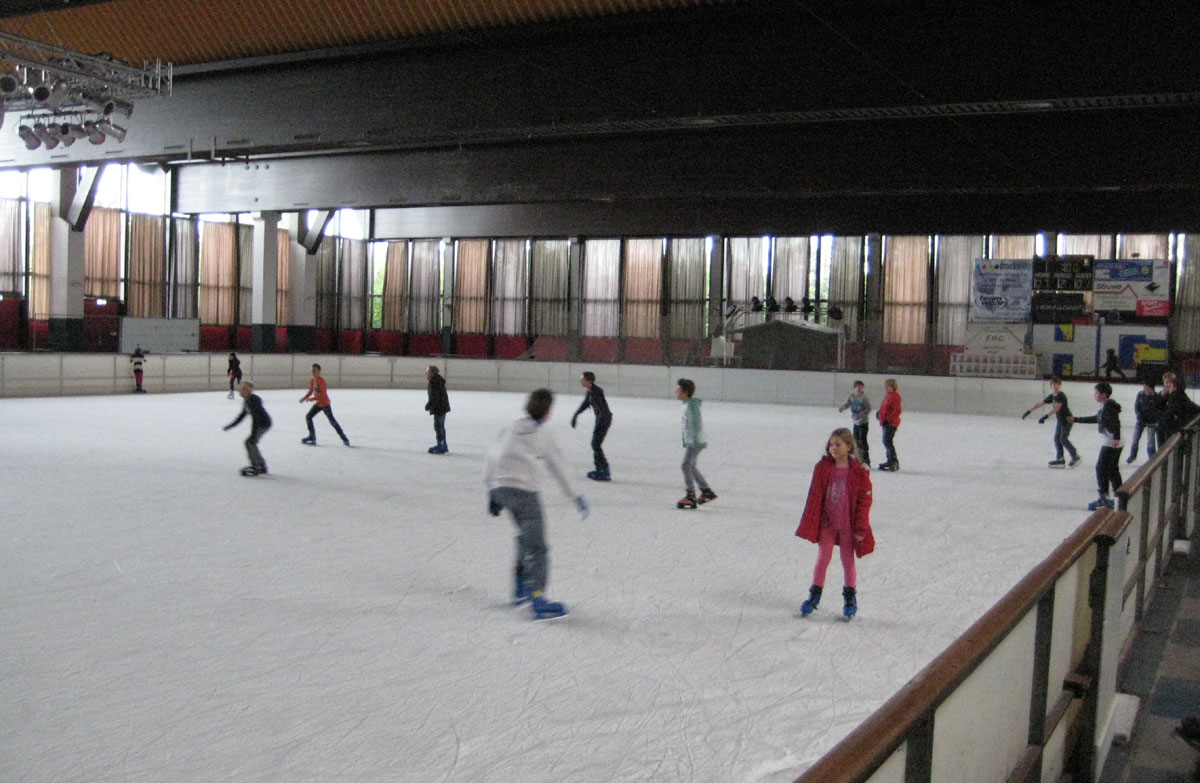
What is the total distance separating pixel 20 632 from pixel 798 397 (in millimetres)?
27217

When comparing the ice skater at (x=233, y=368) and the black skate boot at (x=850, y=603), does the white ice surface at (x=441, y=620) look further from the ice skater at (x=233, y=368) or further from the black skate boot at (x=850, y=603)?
the ice skater at (x=233, y=368)

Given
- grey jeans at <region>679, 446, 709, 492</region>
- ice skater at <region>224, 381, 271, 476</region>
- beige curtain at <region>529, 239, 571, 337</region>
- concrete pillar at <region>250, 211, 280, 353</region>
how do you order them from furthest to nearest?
beige curtain at <region>529, 239, 571, 337</region>, concrete pillar at <region>250, 211, 280, 353</region>, ice skater at <region>224, 381, 271, 476</region>, grey jeans at <region>679, 446, 709, 492</region>

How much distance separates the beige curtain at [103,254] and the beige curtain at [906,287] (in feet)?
91.5

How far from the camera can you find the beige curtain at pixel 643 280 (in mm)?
39969

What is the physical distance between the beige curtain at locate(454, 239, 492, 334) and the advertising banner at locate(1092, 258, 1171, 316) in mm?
23896

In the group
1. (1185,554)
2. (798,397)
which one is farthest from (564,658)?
(798,397)

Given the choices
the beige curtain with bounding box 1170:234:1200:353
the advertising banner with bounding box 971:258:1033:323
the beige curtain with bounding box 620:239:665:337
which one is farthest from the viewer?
the beige curtain with bounding box 620:239:665:337

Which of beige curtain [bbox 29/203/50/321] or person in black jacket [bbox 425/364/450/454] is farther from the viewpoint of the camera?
beige curtain [bbox 29/203/50/321]

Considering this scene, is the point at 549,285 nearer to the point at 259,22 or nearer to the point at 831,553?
the point at 259,22

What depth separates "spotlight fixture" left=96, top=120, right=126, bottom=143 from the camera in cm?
1878

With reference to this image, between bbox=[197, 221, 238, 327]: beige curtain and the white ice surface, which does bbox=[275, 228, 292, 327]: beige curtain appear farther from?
the white ice surface

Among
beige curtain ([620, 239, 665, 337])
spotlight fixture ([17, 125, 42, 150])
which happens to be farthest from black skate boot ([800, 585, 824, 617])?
beige curtain ([620, 239, 665, 337])

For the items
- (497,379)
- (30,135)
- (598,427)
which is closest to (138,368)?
(30,135)

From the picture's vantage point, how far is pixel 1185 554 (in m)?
9.30
